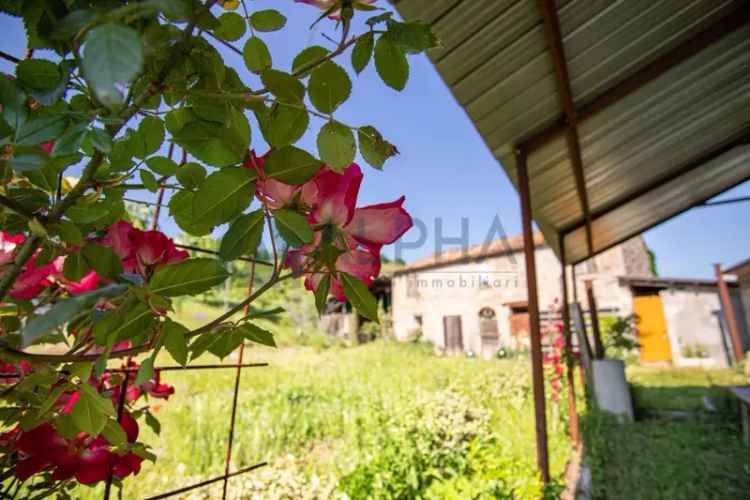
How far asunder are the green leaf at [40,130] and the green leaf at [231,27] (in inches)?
7.1

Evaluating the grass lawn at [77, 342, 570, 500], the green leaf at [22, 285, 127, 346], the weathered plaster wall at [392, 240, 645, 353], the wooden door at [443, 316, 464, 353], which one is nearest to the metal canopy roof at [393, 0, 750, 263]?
the green leaf at [22, 285, 127, 346]

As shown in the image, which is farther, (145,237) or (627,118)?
(627,118)

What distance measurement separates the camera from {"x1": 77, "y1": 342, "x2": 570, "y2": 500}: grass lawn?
81.0 inches

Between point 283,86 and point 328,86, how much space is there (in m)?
0.03

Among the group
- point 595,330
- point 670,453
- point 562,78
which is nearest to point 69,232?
point 562,78

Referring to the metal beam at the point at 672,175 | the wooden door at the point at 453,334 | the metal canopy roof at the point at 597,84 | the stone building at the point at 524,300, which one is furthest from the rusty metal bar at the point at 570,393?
the wooden door at the point at 453,334

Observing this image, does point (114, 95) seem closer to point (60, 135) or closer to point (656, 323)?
point (60, 135)

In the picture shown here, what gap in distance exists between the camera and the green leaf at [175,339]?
322 millimetres

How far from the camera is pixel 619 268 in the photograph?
1276 centimetres

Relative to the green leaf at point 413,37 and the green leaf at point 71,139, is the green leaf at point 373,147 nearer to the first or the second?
the green leaf at point 413,37

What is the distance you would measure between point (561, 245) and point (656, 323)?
9.61 metres

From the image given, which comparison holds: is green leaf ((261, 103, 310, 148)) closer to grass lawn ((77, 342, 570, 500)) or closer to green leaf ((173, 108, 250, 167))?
green leaf ((173, 108, 250, 167))

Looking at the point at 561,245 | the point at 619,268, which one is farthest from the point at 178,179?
the point at 619,268

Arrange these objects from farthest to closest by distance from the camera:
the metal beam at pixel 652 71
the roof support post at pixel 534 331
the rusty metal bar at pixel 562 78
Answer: the roof support post at pixel 534 331, the metal beam at pixel 652 71, the rusty metal bar at pixel 562 78
